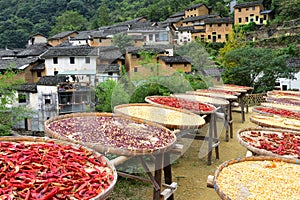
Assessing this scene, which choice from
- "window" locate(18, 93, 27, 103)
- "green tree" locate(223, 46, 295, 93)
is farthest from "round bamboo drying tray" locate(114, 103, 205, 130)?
"window" locate(18, 93, 27, 103)

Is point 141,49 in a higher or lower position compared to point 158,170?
higher

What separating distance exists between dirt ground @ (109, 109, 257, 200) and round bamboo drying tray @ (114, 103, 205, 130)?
1287mm

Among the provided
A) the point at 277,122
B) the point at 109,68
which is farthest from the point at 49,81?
the point at 277,122

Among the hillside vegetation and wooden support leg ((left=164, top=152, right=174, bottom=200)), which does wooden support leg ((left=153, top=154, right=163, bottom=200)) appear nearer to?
wooden support leg ((left=164, top=152, right=174, bottom=200))

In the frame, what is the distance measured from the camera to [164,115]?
492cm

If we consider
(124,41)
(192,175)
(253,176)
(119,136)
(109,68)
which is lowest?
(192,175)

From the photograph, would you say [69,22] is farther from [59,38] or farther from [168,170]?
[168,170]

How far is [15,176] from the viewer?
2135 mm

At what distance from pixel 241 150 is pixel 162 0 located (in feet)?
126

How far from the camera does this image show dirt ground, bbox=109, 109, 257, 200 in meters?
4.97

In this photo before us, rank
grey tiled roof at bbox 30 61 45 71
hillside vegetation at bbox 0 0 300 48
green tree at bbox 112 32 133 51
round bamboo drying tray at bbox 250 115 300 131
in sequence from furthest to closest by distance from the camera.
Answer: hillside vegetation at bbox 0 0 300 48
grey tiled roof at bbox 30 61 45 71
green tree at bbox 112 32 133 51
round bamboo drying tray at bbox 250 115 300 131

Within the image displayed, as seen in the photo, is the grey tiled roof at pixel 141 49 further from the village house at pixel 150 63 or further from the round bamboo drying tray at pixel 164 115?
the round bamboo drying tray at pixel 164 115

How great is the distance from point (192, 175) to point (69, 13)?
138 ft

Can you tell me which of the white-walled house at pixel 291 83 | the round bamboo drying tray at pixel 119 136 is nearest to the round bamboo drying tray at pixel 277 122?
the round bamboo drying tray at pixel 119 136
